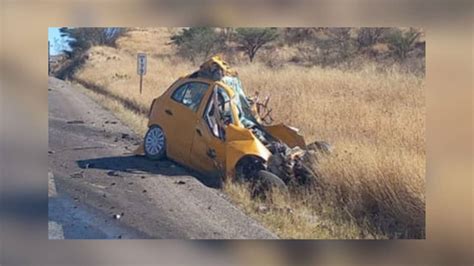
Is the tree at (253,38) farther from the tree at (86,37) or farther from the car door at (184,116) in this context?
the tree at (86,37)

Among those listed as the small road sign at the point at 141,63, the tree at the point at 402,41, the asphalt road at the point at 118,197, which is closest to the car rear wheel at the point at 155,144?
the asphalt road at the point at 118,197

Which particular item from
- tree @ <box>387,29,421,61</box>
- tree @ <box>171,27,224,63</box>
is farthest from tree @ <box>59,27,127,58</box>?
tree @ <box>387,29,421,61</box>

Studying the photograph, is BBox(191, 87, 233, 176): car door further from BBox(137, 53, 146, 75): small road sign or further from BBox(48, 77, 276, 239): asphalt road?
BBox(137, 53, 146, 75): small road sign

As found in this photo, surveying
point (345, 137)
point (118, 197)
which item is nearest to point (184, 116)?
point (118, 197)

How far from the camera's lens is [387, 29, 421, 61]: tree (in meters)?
7.08

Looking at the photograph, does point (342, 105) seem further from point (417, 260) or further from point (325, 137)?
point (417, 260)

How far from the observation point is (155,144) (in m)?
7.37

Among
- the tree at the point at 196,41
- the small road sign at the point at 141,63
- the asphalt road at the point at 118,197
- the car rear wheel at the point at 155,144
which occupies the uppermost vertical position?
the tree at the point at 196,41

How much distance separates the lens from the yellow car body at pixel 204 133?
7.28 metres

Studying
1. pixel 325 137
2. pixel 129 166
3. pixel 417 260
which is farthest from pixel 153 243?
pixel 417 260

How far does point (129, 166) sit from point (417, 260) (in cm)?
247

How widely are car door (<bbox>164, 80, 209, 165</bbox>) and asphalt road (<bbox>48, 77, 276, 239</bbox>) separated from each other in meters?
0.15

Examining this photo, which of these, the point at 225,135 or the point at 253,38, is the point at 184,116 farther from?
the point at 253,38

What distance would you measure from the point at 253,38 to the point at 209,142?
3.04 ft
